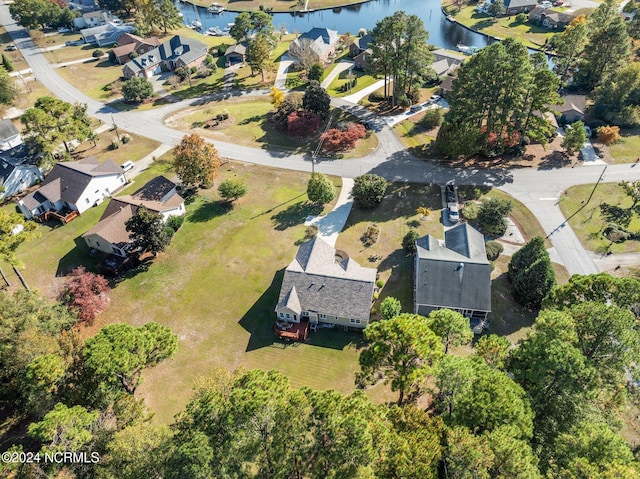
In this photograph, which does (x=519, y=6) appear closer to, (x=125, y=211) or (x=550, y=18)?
(x=550, y=18)

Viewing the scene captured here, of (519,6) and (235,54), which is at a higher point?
(519,6)

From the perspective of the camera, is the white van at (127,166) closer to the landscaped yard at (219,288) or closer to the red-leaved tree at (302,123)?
the landscaped yard at (219,288)

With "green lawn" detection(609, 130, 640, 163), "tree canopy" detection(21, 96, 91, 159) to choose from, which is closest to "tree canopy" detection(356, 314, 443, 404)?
"green lawn" detection(609, 130, 640, 163)

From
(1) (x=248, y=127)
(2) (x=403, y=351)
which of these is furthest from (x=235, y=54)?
(2) (x=403, y=351)

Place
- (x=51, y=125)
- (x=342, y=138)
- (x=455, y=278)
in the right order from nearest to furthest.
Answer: (x=455, y=278), (x=51, y=125), (x=342, y=138)

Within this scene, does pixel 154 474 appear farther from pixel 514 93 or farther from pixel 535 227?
pixel 514 93
